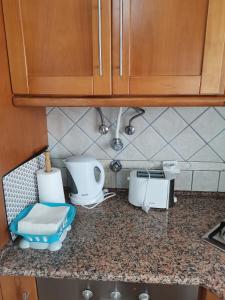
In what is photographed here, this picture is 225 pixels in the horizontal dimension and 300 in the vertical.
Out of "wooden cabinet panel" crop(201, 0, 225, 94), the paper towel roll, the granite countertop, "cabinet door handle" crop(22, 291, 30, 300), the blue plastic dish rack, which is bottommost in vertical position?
"cabinet door handle" crop(22, 291, 30, 300)

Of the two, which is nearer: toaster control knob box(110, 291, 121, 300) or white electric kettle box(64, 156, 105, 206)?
toaster control knob box(110, 291, 121, 300)

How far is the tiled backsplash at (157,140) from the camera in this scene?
1.19 metres

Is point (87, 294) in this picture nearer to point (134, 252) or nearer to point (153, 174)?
point (134, 252)

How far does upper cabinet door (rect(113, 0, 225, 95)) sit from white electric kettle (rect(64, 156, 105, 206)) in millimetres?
398

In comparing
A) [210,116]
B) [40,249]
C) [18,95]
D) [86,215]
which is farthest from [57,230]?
[210,116]

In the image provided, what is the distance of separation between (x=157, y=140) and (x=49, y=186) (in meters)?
0.56

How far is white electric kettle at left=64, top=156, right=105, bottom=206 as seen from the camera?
112 centimetres

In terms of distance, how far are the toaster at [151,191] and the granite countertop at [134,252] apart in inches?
1.6

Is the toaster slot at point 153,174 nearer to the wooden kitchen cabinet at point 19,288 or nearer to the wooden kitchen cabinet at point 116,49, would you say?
the wooden kitchen cabinet at point 116,49

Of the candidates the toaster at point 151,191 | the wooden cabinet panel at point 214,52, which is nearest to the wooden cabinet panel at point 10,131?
the toaster at point 151,191

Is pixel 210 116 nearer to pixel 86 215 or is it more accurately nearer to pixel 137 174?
pixel 137 174

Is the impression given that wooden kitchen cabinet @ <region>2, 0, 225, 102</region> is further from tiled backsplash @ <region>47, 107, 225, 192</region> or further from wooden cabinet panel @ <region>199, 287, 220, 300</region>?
wooden cabinet panel @ <region>199, 287, 220, 300</region>

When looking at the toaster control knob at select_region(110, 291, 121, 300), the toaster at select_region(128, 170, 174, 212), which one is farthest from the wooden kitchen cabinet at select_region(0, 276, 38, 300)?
the toaster at select_region(128, 170, 174, 212)

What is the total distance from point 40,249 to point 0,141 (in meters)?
0.41
